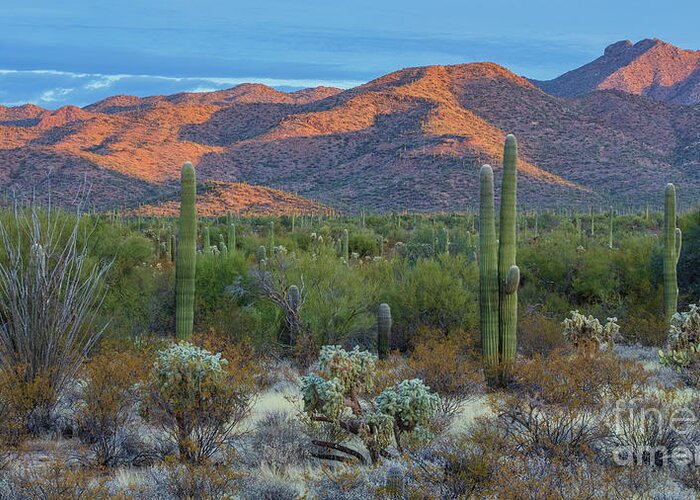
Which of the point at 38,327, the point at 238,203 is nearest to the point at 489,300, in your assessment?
the point at 38,327

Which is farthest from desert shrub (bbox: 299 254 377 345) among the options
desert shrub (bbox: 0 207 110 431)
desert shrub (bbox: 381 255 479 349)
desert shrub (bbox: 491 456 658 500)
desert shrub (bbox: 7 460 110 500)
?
desert shrub (bbox: 7 460 110 500)

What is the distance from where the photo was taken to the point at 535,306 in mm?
17672

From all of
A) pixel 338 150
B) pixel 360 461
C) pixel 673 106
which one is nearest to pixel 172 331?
pixel 360 461

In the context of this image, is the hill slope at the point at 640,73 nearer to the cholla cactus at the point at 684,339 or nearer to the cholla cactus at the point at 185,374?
A: the cholla cactus at the point at 684,339

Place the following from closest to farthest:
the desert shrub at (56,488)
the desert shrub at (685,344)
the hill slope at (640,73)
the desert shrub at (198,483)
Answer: the desert shrub at (56,488) < the desert shrub at (198,483) < the desert shrub at (685,344) < the hill slope at (640,73)

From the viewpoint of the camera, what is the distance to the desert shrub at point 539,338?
14.5m

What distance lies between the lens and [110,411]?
8234mm

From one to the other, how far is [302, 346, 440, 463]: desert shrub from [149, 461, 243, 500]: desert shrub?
1.32 metres

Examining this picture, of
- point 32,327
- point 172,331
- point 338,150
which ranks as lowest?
point 172,331

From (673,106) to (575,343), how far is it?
8499 cm

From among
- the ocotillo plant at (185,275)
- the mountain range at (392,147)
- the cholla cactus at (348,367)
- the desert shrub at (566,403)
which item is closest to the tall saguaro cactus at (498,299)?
the desert shrub at (566,403)

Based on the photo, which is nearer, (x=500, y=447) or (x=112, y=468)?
(x=500, y=447)

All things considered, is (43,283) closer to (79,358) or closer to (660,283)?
(79,358)

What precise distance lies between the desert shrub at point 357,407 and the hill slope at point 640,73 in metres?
137
